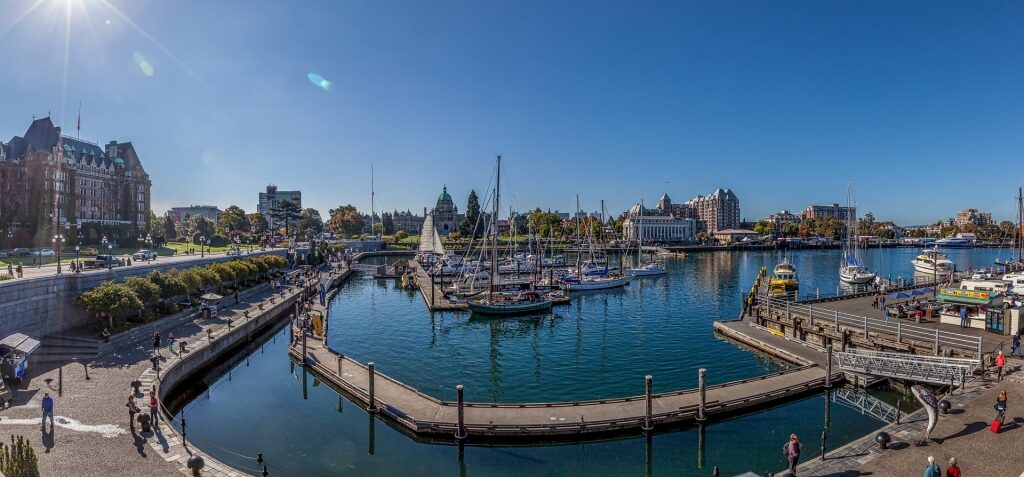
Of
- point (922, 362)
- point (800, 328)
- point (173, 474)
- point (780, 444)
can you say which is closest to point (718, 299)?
point (800, 328)

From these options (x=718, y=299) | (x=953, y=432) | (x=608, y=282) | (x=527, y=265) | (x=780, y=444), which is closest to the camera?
(x=953, y=432)

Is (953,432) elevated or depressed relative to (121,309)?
depressed

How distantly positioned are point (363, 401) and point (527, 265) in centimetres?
7217

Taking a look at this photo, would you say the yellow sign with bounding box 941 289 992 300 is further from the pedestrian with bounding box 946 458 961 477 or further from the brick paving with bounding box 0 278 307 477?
the brick paving with bounding box 0 278 307 477

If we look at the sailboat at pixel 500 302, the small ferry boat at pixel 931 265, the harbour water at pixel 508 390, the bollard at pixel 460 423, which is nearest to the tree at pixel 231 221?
the harbour water at pixel 508 390

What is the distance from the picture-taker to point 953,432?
58.9 ft

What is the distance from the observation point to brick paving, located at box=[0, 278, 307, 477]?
53.8 ft

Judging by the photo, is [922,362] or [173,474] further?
[922,362]

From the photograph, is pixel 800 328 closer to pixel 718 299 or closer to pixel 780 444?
pixel 780 444

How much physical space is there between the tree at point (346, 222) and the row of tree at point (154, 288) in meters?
124

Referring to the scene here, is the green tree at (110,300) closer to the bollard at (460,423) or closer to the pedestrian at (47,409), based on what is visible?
the pedestrian at (47,409)

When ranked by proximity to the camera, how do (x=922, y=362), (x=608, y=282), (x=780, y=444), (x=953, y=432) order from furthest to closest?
(x=608, y=282) < (x=922, y=362) < (x=780, y=444) < (x=953, y=432)

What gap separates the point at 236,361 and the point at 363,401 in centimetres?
1517

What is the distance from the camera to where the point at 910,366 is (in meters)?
25.5
